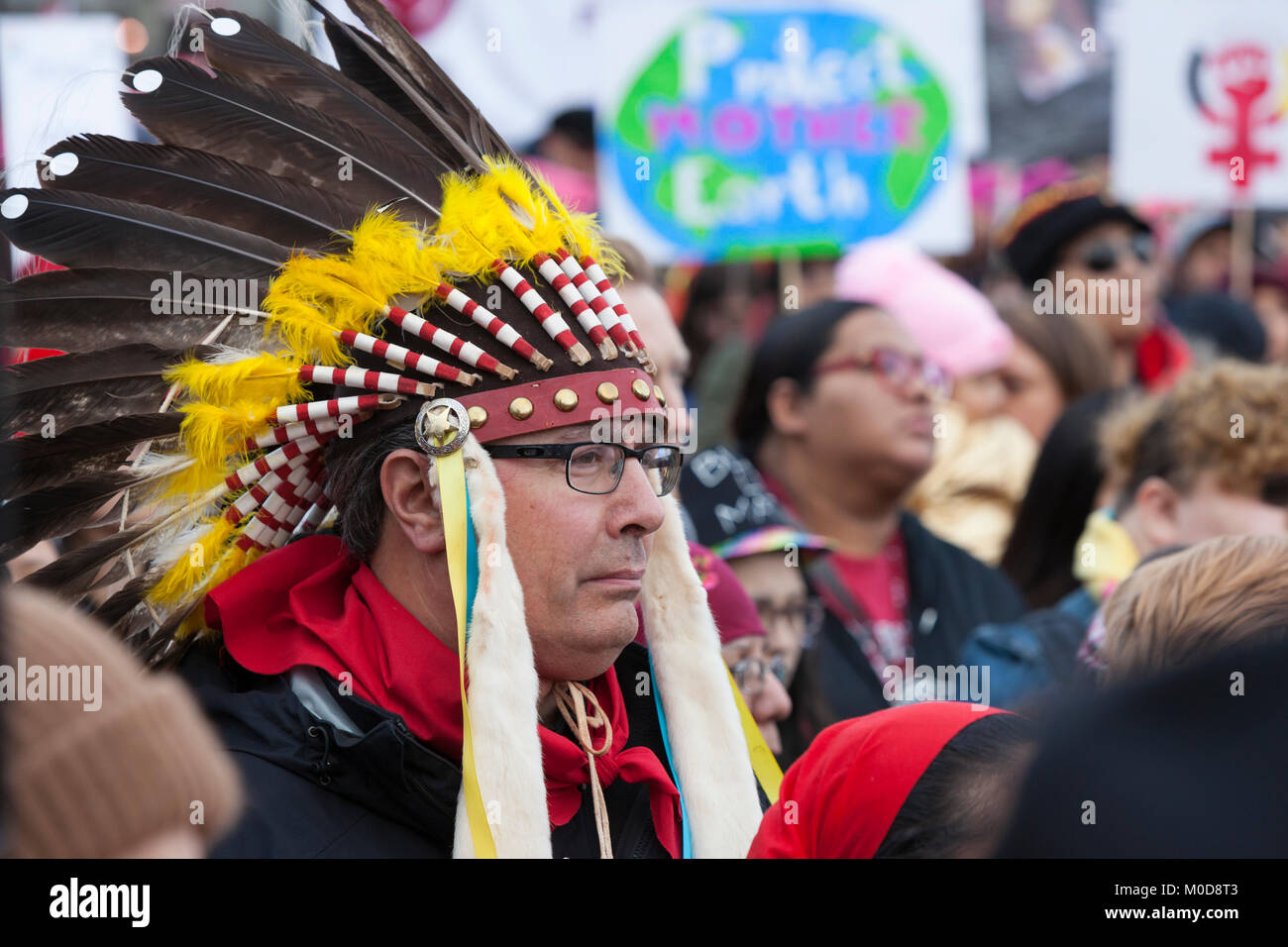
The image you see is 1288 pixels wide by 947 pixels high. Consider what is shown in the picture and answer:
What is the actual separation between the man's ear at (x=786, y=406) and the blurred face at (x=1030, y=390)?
199 centimetres

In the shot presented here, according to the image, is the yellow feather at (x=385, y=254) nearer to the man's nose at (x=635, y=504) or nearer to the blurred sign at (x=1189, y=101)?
the man's nose at (x=635, y=504)

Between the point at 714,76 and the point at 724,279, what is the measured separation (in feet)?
5.36

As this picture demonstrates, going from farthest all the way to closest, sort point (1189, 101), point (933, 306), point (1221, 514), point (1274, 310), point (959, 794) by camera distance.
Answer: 1. point (1274, 310)
2. point (1189, 101)
3. point (933, 306)
4. point (1221, 514)
5. point (959, 794)

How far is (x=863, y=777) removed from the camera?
170 centimetres

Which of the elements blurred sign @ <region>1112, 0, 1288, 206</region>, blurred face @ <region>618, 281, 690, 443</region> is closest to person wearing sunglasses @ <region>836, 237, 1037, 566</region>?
blurred sign @ <region>1112, 0, 1288, 206</region>

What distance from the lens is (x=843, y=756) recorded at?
5.72ft

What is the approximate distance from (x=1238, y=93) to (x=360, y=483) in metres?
5.94

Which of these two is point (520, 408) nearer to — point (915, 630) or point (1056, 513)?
point (915, 630)

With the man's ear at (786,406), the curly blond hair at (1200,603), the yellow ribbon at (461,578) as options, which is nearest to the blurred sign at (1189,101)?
the man's ear at (786,406)

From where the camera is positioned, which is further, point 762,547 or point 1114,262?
point 1114,262

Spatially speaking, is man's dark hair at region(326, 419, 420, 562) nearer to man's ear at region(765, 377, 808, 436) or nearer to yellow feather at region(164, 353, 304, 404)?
yellow feather at region(164, 353, 304, 404)

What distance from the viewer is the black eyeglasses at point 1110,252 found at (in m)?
6.84

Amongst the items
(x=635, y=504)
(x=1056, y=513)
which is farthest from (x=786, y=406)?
(x=635, y=504)
